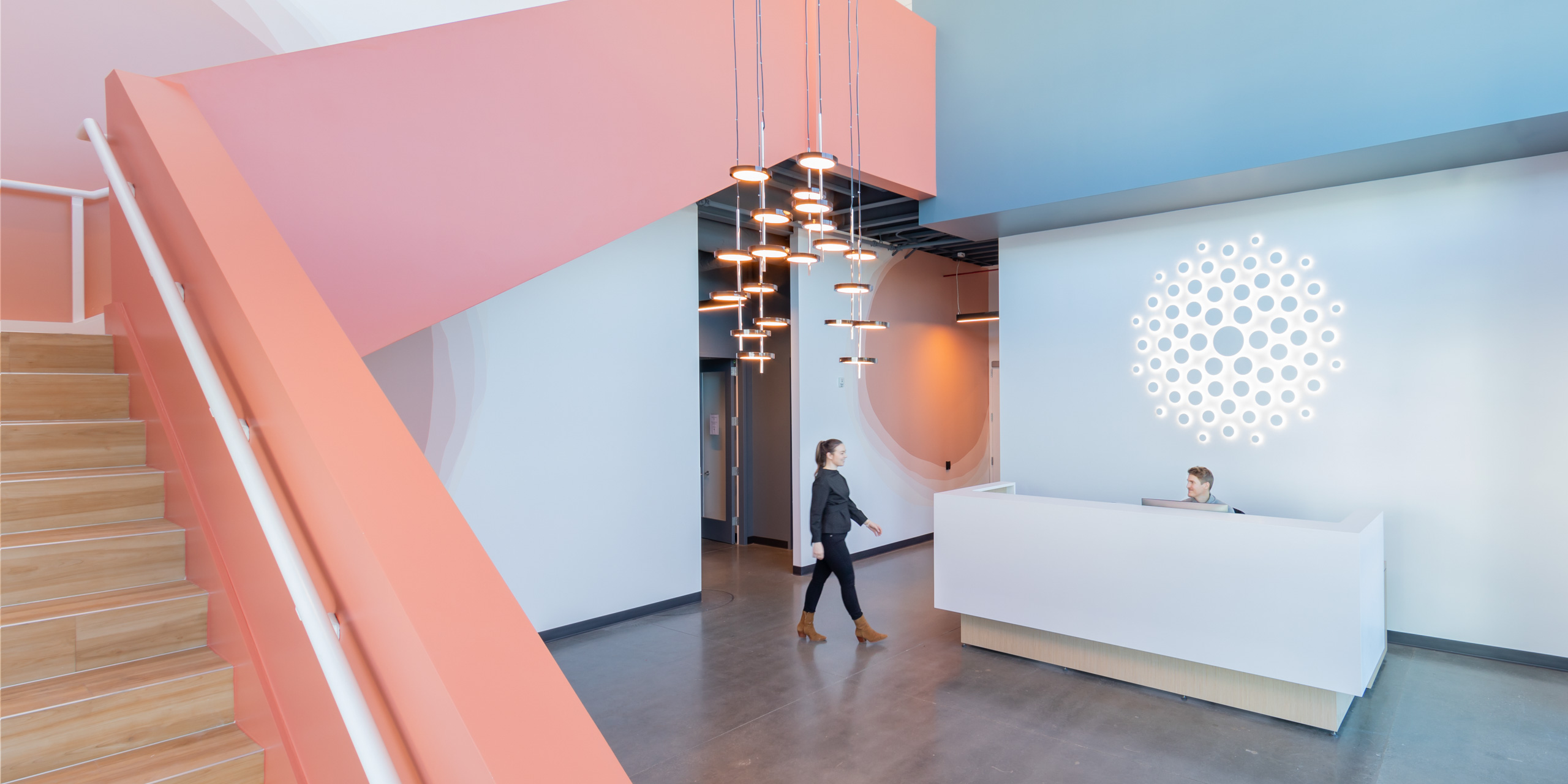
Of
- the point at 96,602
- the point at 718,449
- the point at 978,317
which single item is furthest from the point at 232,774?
the point at 978,317

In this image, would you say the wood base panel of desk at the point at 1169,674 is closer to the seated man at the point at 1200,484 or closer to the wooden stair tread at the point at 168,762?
the seated man at the point at 1200,484

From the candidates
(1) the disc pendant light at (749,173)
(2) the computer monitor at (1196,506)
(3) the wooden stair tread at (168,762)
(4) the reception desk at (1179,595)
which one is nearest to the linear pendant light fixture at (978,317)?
(4) the reception desk at (1179,595)

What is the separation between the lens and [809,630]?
6.00 m

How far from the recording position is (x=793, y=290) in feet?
27.2

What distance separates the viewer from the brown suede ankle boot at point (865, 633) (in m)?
5.89

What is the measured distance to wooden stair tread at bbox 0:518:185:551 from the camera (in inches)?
89.9

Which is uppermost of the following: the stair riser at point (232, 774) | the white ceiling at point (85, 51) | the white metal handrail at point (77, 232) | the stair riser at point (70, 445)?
the white ceiling at point (85, 51)

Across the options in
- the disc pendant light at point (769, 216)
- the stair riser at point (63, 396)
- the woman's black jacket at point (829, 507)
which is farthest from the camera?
the woman's black jacket at point (829, 507)

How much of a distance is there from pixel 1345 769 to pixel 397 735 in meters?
4.43

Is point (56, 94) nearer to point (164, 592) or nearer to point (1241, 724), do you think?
point (164, 592)

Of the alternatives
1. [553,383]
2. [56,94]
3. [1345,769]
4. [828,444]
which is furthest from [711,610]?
[56,94]

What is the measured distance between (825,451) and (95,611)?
4.64 m

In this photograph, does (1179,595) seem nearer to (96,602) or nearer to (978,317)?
(96,602)

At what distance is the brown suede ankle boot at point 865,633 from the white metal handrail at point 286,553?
185 inches
